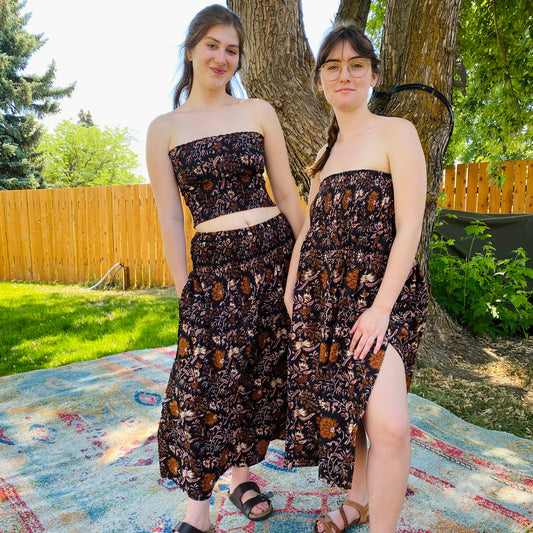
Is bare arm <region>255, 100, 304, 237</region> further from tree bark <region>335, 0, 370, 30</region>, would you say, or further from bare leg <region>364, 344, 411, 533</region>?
tree bark <region>335, 0, 370, 30</region>

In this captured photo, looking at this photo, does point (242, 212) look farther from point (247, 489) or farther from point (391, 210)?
point (247, 489)

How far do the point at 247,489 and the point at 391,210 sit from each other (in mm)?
1320

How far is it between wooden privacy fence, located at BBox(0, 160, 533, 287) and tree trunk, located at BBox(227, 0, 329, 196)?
190 inches

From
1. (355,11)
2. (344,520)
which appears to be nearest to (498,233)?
(355,11)

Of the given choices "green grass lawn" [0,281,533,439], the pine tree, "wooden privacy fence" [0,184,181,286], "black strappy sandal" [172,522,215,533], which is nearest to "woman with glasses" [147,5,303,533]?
"black strappy sandal" [172,522,215,533]

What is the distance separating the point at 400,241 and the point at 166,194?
2.94 ft

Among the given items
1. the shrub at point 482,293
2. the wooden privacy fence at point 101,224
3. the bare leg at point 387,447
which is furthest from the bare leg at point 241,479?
the wooden privacy fence at point 101,224

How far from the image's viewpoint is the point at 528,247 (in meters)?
4.95

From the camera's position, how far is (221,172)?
1.70 m

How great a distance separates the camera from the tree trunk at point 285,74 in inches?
126

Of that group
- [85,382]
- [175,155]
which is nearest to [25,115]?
[85,382]

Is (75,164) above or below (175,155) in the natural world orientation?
above

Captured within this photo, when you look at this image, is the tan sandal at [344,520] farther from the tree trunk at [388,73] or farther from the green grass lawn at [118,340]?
the tree trunk at [388,73]

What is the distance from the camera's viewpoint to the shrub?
14.1ft
